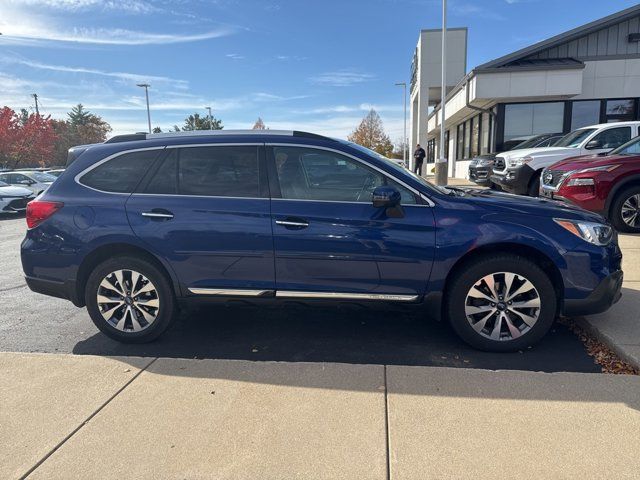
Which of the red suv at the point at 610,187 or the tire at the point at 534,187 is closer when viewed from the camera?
the red suv at the point at 610,187

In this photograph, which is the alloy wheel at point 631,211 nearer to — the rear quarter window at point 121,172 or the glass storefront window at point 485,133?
the rear quarter window at point 121,172

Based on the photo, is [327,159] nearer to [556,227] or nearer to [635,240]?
[556,227]

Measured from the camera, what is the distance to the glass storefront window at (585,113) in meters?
17.0

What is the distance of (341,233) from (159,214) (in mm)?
1478

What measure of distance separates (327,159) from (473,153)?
19261mm

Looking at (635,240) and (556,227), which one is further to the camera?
(635,240)

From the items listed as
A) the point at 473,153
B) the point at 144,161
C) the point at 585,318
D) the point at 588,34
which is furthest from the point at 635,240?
the point at 473,153

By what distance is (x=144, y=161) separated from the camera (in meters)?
3.83

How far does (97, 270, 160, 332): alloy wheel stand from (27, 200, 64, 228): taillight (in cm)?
72

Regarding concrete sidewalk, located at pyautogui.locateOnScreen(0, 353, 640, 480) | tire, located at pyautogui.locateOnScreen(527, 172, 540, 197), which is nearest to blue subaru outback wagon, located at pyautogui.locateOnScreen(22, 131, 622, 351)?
concrete sidewalk, located at pyautogui.locateOnScreen(0, 353, 640, 480)

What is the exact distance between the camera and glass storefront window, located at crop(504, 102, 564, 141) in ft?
55.8

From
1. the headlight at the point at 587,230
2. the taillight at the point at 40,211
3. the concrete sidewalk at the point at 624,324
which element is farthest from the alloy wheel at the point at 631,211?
the taillight at the point at 40,211

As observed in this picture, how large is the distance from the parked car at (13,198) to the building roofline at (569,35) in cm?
1593

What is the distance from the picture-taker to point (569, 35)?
53.9ft
